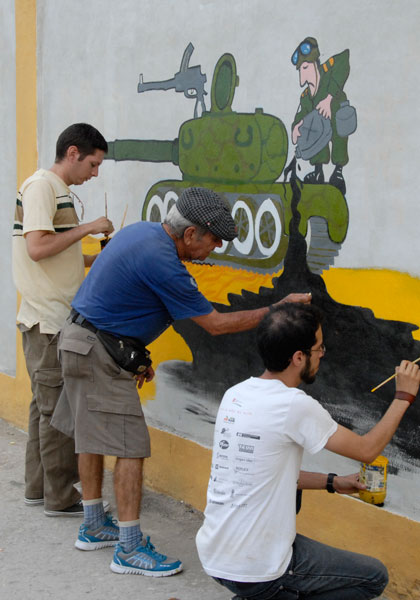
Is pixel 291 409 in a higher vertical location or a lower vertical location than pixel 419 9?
lower

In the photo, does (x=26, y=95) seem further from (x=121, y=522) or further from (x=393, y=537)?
(x=393, y=537)

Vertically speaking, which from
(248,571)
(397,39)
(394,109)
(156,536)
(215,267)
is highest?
(397,39)

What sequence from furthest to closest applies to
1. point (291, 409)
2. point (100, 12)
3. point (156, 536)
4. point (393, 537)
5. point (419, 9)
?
point (100, 12)
point (156, 536)
point (393, 537)
point (419, 9)
point (291, 409)

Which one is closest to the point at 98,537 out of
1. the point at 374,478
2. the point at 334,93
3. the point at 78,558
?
the point at 78,558

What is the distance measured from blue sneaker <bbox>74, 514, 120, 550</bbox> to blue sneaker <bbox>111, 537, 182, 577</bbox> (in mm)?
270

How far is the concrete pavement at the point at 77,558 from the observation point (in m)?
3.75

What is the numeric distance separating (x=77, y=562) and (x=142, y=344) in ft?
3.72

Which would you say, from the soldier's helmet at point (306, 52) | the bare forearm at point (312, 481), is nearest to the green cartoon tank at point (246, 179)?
the soldier's helmet at point (306, 52)

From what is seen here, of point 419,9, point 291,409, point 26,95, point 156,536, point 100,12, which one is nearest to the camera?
point 291,409

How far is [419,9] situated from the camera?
11.0 ft

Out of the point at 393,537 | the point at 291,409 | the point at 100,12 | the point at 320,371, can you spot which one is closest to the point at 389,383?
the point at 320,371

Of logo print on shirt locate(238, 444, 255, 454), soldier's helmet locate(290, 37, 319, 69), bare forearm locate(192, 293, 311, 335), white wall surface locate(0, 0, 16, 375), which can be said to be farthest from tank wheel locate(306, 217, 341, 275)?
white wall surface locate(0, 0, 16, 375)

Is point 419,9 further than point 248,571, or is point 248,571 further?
point 419,9

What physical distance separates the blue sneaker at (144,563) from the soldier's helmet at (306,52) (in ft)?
7.97
